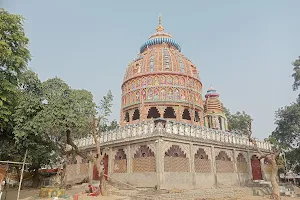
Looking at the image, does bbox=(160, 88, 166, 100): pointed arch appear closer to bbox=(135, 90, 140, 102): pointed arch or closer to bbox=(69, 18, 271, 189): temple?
bbox=(69, 18, 271, 189): temple

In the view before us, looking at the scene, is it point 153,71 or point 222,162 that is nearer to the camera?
point 222,162

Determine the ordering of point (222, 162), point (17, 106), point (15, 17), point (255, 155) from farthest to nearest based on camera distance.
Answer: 1. point (255, 155)
2. point (222, 162)
3. point (17, 106)
4. point (15, 17)

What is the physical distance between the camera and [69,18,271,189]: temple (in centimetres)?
1669

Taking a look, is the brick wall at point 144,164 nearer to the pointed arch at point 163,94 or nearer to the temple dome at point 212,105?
the pointed arch at point 163,94

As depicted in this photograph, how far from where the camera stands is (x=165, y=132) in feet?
54.4

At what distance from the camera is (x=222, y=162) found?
810 inches

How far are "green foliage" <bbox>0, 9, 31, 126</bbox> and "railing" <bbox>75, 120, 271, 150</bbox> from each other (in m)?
8.22

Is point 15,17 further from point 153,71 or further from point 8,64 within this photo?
point 153,71

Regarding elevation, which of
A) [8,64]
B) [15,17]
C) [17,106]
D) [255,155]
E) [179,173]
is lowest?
[179,173]

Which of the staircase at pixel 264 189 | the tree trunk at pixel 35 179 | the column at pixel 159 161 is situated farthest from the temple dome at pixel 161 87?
the tree trunk at pixel 35 179

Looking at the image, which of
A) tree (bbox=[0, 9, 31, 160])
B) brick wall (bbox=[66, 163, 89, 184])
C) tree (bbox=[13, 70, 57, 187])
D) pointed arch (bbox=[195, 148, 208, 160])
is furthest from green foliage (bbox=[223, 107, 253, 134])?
tree (bbox=[0, 9, 31, 160])

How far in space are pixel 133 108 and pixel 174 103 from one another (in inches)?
180

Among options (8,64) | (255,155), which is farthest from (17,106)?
(255,155)

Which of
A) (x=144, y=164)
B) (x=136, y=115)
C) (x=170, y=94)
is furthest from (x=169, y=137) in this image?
(x=136, y=115)
